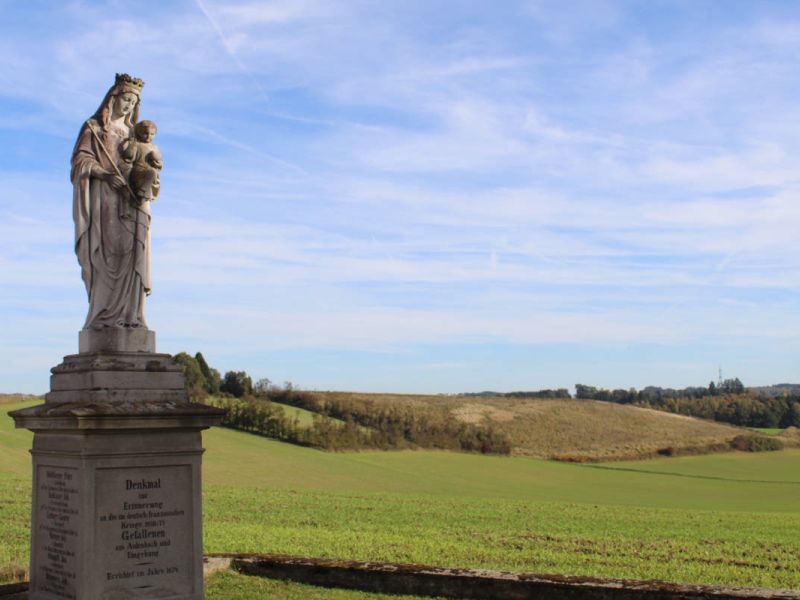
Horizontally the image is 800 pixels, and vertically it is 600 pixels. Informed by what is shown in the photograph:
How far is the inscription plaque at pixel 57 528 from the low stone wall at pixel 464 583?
2.94m

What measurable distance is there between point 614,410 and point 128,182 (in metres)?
68.4

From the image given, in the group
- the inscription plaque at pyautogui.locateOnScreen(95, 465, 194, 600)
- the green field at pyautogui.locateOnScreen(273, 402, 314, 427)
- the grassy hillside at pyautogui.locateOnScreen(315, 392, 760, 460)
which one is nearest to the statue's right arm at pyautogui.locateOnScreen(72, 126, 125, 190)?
the inscription plaque at pyautogui.locateOnScreen(95, 465, 194, 600)

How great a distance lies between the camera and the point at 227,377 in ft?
191

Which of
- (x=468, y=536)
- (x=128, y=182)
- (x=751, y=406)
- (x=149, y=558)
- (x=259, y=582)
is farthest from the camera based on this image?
(x=751, y=406)

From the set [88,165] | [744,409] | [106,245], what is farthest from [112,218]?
[744,409]

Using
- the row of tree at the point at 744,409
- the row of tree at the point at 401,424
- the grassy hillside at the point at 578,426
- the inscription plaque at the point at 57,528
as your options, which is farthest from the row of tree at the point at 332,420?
the inscription plaque at the point at 57,528

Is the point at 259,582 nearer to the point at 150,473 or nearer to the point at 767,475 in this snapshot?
the point at 150,473

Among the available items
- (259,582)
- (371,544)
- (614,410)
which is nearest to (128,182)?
(259,582)

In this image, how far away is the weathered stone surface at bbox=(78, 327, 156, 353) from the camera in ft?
30.3

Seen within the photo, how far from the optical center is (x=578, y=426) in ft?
220

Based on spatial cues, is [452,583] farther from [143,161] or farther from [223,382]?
[223,382]

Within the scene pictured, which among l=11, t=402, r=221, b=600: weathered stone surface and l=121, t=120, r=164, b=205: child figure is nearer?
l=11, t=402, r=221, b=600: weathered stone surface

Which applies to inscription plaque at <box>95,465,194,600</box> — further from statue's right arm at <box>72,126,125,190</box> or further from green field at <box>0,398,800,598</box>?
green field at <box>0,398,800,598</box>

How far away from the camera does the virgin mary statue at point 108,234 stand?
30.9 ft
